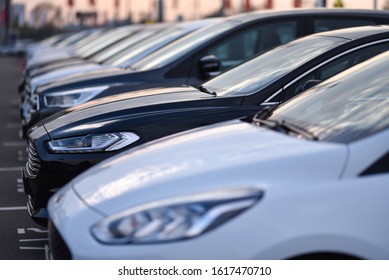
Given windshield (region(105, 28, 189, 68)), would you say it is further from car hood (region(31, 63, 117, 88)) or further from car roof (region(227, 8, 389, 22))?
car roof (region(227, 8, 389, 22))

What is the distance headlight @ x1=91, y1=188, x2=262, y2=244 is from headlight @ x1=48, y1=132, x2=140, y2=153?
252cm

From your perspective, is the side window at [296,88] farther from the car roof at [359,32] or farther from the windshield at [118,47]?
the windshield at [118,47]

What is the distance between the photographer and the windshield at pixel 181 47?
31.2ft

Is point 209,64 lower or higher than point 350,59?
lower

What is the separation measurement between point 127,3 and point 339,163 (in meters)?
79.8

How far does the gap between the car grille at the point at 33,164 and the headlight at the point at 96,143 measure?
14 centimetres

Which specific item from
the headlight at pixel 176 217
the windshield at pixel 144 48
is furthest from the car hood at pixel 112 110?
the windshield at pixel 144 48

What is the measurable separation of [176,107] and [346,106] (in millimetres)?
2085

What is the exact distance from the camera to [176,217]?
140 inches

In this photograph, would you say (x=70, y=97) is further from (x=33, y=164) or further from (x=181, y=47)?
(x=33, y=164)

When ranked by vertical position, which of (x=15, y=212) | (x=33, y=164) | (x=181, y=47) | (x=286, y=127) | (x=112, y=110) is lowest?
(x=15, y=212)

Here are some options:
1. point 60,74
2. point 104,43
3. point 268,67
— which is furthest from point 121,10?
point 268,67

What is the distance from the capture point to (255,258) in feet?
11.4

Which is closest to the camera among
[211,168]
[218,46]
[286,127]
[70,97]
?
[211,168]
